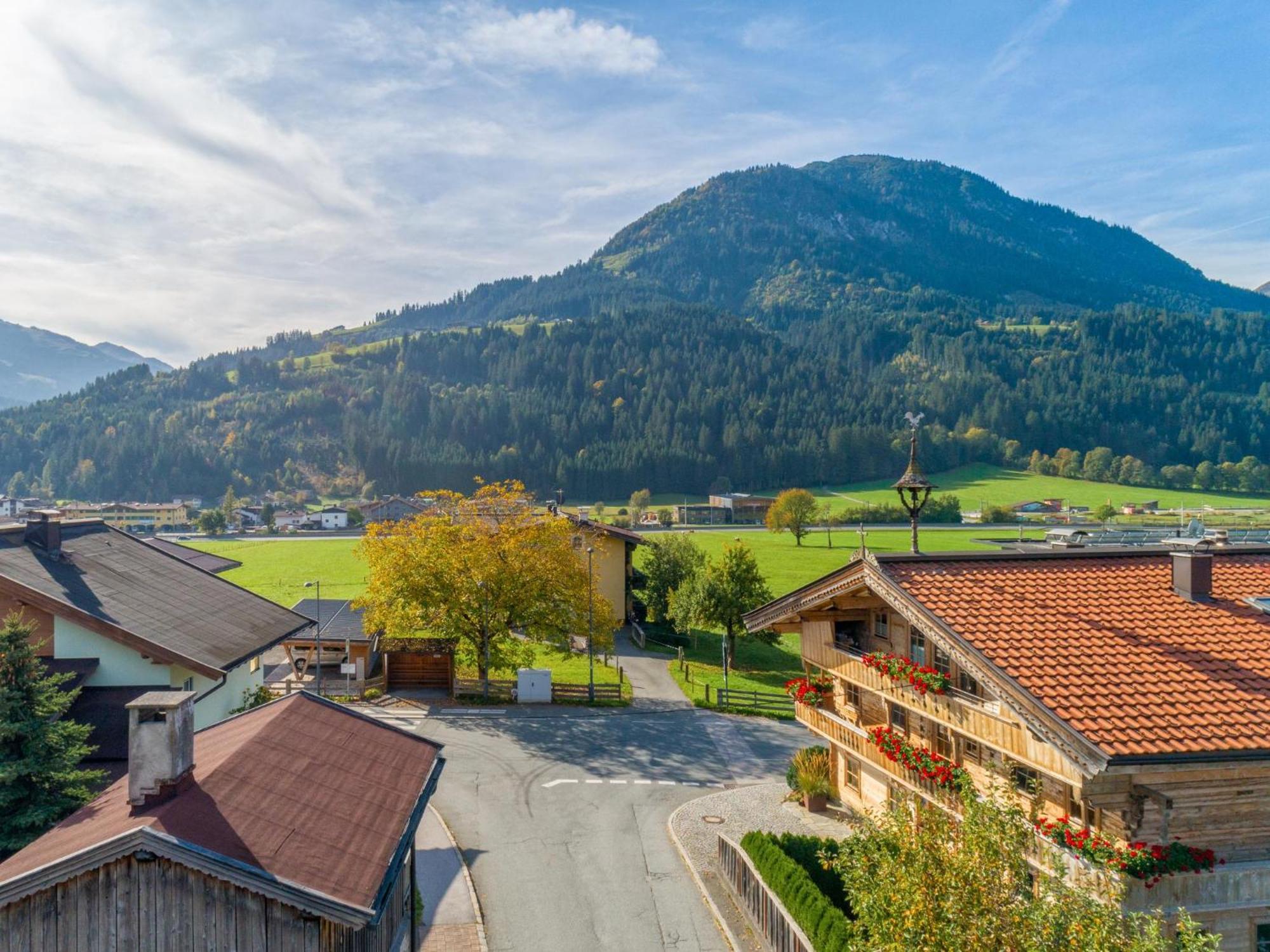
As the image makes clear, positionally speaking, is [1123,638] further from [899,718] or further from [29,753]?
[29,753]

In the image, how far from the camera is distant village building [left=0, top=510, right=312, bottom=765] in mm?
19016

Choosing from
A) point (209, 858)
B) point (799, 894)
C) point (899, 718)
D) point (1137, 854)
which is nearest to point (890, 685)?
point (899, 718)

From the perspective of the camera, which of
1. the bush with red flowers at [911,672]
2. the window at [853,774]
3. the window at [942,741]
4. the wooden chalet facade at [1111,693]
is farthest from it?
the window at [853,774]

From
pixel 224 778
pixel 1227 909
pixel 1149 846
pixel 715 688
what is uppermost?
pixel 224 778

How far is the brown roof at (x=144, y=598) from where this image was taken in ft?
62.7

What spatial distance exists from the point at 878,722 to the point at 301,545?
3447 inches

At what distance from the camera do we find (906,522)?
387 ft

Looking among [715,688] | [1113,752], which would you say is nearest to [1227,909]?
[1113,752]

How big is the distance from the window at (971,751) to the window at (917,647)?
1.80m

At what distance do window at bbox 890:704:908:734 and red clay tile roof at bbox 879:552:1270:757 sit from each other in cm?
476

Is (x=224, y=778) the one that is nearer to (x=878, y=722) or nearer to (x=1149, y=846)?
(x=1149, y=846)

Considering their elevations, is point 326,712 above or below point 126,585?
below

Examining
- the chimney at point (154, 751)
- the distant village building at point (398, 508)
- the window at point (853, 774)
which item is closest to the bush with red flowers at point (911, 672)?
the window at point (853, 774)

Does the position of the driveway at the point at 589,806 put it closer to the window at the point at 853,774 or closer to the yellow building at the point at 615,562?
the window at the point at 853,774
